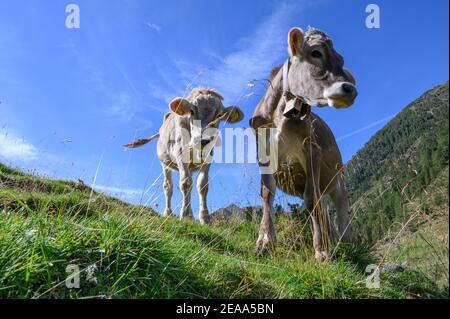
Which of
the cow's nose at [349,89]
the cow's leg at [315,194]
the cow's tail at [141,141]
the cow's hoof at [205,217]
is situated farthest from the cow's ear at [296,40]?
the cow's tail at [141,141]

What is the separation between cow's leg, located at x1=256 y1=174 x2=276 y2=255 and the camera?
5340 millimetres

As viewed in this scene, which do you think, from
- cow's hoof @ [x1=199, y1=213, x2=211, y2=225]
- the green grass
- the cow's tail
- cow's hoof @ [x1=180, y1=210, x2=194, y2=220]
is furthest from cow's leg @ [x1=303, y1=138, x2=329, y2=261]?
the cow's tail

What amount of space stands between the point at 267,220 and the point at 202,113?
4.56 m

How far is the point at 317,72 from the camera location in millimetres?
5047

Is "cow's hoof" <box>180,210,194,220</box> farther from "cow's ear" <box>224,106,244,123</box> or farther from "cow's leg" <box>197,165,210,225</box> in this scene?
"cow's ear" <box>224,106,244,123</box>

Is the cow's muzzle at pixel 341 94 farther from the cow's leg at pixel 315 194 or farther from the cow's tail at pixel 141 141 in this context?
the cow's tail at pixel 141 141

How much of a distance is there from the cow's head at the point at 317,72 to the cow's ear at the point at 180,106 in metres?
4.12

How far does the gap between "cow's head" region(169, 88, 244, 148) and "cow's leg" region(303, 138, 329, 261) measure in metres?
3.39

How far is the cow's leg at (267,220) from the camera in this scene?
17.5ft

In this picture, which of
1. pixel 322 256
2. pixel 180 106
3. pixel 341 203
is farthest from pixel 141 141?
pixel 322 256

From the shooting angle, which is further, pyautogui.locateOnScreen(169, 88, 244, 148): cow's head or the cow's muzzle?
pyautogui.locateOnScreen(169, 88, 244, 148): cow's head

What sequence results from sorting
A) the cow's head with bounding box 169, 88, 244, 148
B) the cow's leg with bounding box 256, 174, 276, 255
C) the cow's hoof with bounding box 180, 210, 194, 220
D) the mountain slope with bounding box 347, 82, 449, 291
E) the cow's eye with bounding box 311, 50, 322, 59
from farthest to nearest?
the cow's head with bounding box 169, 88, 244, 148
the cow's hoof with bounding box 180, 210, 194, 220
the cow's leg with bounding box 256, 174, 276, 255
the cow's eye with bounding box 311, 50, 322, 59
the mountain slope with bounding box 347, 82, 449, 291

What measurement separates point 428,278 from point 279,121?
2.88 m

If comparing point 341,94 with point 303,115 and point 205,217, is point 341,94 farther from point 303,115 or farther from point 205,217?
point 205,217
